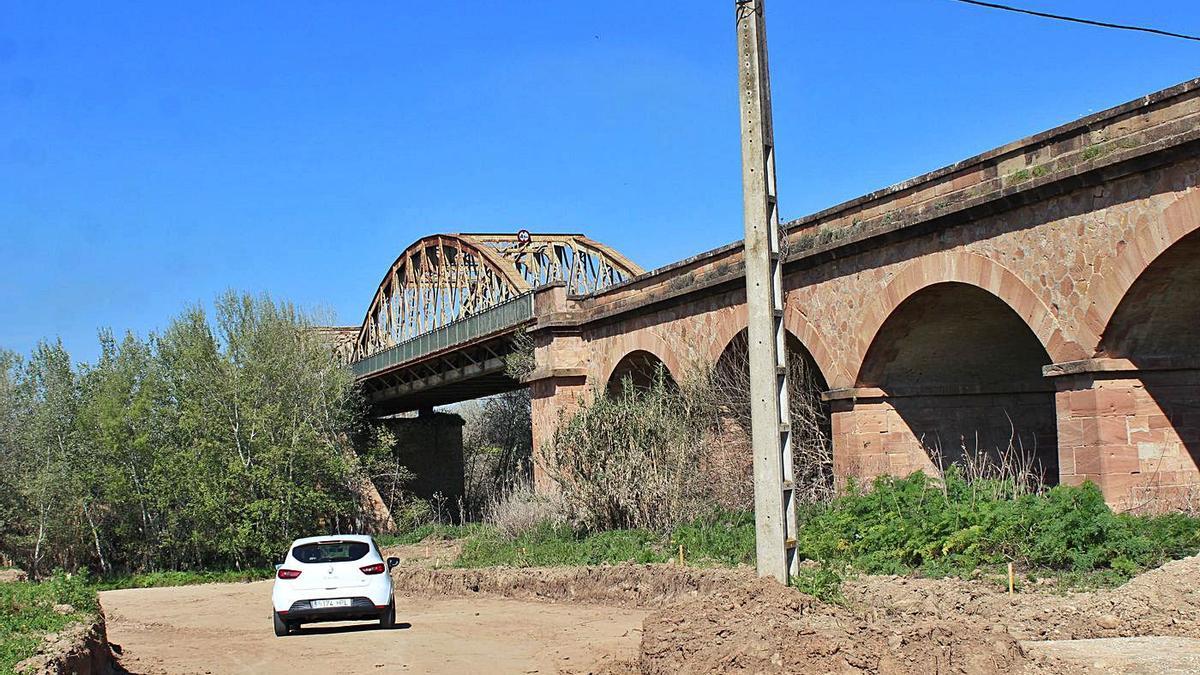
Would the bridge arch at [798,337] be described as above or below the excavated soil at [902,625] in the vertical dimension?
above

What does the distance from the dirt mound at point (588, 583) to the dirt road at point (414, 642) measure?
1.56ft

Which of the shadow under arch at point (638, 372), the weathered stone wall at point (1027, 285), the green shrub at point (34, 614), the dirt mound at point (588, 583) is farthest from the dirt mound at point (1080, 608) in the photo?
the shadow under arch at point (638, 372)

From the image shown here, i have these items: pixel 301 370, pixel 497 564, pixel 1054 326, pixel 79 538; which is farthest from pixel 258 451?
pixel 1054 326

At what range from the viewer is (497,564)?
24.5 meters

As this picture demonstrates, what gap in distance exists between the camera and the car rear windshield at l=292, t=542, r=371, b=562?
15.6m

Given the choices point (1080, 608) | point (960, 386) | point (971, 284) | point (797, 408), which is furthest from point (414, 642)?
point (960, 386)

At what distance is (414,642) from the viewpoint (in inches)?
569

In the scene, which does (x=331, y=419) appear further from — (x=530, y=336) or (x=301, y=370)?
(x=530, y=336)

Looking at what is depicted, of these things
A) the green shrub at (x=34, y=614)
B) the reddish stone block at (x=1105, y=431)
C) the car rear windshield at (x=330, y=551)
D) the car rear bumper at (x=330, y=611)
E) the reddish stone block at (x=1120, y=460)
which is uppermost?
the reddish stone block at (x=1105, y=431)

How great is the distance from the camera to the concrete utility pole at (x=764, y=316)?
11375mm

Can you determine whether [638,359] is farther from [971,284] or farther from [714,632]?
[714,632]

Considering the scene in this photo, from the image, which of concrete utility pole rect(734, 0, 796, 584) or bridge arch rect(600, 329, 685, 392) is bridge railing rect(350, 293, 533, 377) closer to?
bridge arch rect(600, 329, 685, 392)

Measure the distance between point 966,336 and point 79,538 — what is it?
27727 mm

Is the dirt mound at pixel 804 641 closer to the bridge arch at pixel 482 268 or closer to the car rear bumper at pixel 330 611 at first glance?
the car rear bumper at pixel 330 611
